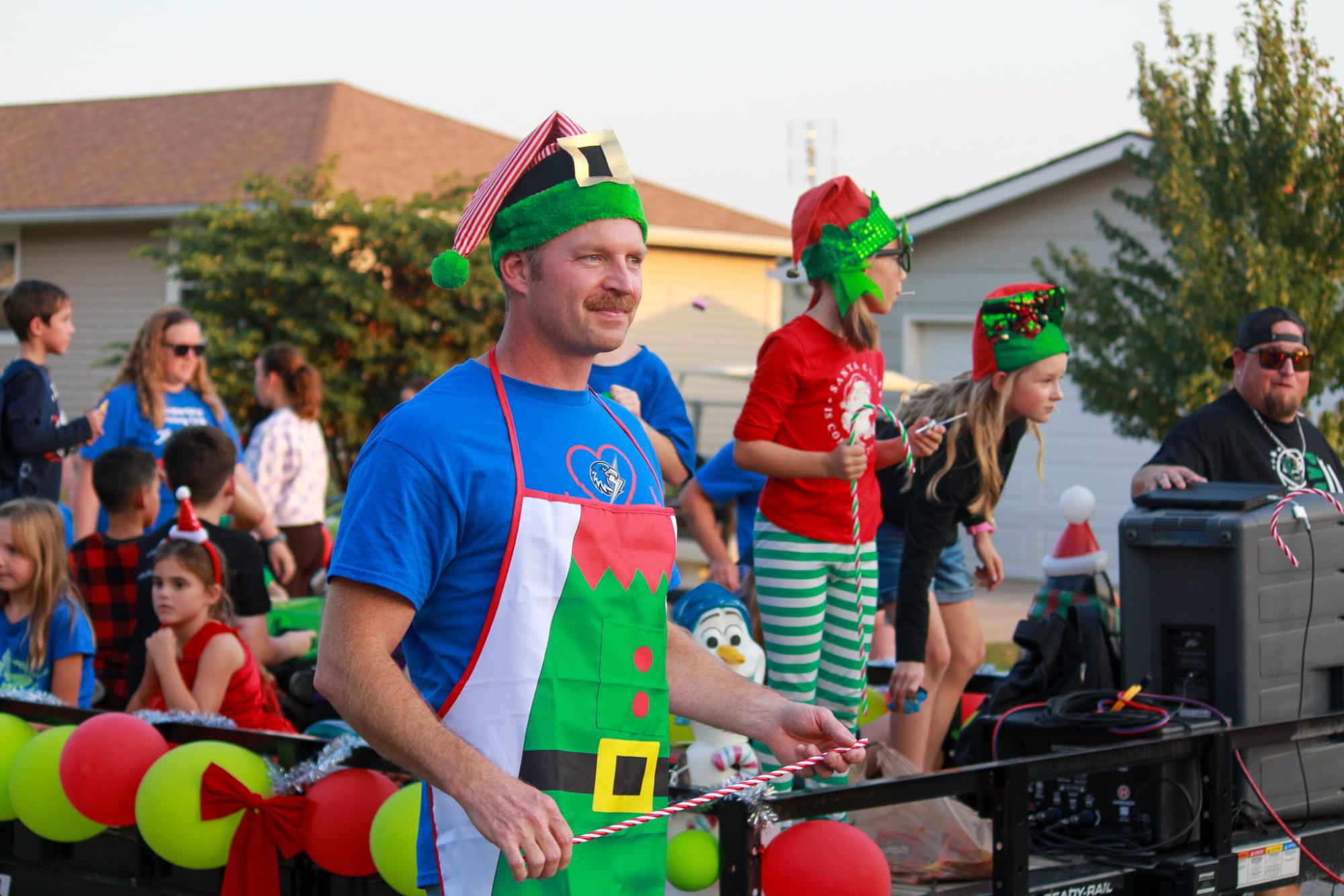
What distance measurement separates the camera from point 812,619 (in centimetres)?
454

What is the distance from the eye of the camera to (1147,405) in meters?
12.2

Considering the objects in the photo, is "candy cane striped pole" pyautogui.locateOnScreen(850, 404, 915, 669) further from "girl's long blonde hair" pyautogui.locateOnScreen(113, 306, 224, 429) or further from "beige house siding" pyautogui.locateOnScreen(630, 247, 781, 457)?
"beige house siding" pyautogui.locateOnScreen(630, 247, 781, 457)

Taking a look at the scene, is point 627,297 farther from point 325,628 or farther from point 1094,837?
point 1094,837

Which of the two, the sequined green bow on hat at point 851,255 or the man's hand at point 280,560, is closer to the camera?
the sequined green bow on hat at point 851,255

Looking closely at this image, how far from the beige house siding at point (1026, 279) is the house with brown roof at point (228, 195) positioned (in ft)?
16.3

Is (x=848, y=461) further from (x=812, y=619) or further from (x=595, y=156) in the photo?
(x=595, y=156)

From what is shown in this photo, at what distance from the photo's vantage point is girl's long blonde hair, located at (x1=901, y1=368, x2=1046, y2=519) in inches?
195

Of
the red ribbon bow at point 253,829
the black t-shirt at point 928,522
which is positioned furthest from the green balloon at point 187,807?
the black t-shirt at point 928,522

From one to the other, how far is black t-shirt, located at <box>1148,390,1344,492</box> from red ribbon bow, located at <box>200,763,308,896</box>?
333 centimetres

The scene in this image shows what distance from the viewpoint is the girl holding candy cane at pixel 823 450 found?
4551 mm

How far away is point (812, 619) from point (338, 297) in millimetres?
14311

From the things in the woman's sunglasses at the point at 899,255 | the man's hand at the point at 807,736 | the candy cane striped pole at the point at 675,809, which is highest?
the woman's sunglasses at the point at 899,255

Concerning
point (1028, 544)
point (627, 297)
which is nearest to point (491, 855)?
point (627, 297)

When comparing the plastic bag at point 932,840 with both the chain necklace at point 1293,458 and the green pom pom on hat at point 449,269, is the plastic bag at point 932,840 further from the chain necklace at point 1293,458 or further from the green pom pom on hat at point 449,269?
the green pom pom on hat at point 449,269
